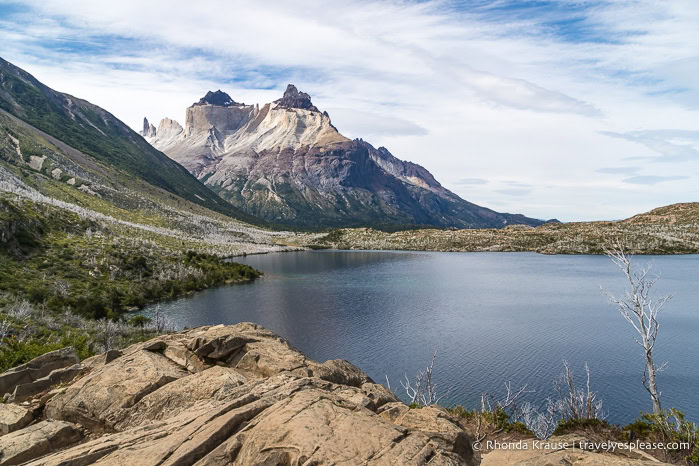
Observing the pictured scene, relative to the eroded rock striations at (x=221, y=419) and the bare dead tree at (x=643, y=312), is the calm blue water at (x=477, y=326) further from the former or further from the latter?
the eroded rock striations at (x=221, y=419)

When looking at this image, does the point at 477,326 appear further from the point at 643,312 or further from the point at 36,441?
the point at 36,441

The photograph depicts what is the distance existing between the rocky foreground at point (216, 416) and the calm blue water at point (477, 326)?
25158 millimetres

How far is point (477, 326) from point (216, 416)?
59276 millimetres

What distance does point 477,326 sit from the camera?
2566 inches

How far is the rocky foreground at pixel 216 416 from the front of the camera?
34.9ft

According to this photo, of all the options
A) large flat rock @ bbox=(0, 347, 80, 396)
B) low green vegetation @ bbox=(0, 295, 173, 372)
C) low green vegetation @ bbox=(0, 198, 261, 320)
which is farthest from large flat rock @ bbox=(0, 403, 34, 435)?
low green vegetation @ bbox=(0, 198, 261, 320)

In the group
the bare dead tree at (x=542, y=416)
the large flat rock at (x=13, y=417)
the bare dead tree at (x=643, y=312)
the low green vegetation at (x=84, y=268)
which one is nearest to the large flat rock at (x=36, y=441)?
the large flat rock at (x=13, y=417)

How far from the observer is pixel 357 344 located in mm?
55438

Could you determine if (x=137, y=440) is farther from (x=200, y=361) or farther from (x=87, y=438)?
(x=200, y=361)

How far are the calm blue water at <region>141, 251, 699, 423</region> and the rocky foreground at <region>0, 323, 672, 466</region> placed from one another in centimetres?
2516

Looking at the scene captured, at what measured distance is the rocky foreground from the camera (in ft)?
34.9

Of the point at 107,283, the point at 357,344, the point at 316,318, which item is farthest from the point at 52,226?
the point at 357,344

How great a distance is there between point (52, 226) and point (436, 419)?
10341cm

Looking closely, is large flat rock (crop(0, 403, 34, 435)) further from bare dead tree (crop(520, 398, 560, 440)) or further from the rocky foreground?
bare dead tree (crop(520, 398, 560, 440))
